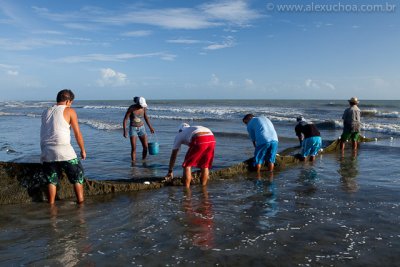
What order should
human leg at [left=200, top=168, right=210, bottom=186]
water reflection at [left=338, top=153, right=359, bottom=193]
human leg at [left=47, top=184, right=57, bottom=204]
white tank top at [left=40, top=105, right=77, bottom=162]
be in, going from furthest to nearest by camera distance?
human leg at [left=200, top=168, right=210, bottom=186]
water reflection at [left=338, top=153, right=359, bottom=193]
human leg at [left=47, top=184, right=57, bottom=204]
white tank top at [left=40, top=105, right=77, bottom=162]

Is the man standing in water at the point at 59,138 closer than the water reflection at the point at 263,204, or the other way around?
the water reflection at the point at 263,204

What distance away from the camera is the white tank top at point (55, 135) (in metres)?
4.99

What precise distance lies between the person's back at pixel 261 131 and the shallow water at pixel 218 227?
1.19 metres

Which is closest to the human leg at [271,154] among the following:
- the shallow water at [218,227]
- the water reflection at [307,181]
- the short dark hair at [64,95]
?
the water reflection at [307,181]

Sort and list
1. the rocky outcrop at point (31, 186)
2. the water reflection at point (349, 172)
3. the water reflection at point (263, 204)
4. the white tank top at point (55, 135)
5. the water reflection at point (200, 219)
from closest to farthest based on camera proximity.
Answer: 1. the water reflection at point (200, 219)
2. the water reflection at point (263, 204)
3. the white tank top at point (55, 135)
4. the rocky outcrop at point (31, 186)
5. the water reflection at point (349, 172)

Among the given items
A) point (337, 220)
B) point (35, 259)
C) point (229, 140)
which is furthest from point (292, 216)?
point (229, 140)

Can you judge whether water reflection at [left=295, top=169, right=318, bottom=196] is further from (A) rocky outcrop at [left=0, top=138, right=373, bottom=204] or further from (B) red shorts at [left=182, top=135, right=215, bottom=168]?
(A) rocky outcrop at [left=0, top=138, right=373, bottom=204]

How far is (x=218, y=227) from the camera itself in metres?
4.34

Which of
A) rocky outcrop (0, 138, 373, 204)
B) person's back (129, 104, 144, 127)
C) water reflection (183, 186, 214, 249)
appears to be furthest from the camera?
person's back (129, 104, 144, 127)

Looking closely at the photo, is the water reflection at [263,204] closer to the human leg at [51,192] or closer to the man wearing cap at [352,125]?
the human leg at [51,192]

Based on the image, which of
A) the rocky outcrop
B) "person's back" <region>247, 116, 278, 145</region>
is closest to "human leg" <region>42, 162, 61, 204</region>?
the rocky outcrop

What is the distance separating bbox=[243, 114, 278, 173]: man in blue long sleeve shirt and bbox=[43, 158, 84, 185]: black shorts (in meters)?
3.72

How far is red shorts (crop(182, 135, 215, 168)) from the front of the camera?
6094 millimetres

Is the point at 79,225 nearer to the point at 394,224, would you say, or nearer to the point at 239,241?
the point at 239,241
